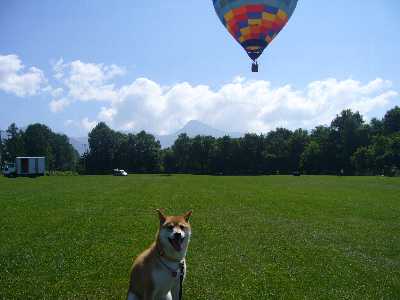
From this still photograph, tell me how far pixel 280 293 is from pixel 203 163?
143717mm

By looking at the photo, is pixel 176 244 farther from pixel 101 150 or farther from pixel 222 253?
pixel 101 150

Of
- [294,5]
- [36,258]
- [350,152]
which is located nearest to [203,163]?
[350,152]

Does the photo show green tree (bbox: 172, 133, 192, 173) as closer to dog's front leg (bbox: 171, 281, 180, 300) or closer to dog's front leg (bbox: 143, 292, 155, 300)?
dog's front leg (bbox: 171, 281, 180, 300)

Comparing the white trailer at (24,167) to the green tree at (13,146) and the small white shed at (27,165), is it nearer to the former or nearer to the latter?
the small white shed at (27,165)

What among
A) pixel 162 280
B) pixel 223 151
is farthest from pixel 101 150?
pixel 162 280

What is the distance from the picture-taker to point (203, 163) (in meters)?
154

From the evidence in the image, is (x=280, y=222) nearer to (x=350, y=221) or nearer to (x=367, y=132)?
(x=350, y=221)

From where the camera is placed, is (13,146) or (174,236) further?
(13,146)

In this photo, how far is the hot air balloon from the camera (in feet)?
97.5

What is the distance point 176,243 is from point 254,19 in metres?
24.7

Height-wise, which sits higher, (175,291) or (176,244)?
(176,244)

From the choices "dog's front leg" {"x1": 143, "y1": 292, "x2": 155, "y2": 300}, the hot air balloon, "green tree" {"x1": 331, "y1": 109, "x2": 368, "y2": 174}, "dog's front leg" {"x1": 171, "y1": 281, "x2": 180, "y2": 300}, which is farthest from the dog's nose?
"green tree" {"x1": 331, "y1": 109, "x2": 368, "y2": 174}

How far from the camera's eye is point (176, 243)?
7875mm

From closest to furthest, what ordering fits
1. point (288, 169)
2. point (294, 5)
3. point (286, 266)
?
1. point (286, 266)
2. point (294, 5)
3. point (288, 169)
